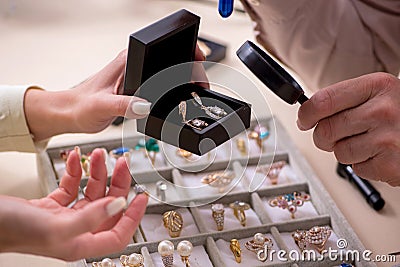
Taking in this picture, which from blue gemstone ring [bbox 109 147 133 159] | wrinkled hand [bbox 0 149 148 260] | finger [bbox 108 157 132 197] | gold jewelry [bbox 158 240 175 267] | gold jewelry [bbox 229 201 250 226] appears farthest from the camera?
blue gemstone ring [bbox 109 147 133 159]

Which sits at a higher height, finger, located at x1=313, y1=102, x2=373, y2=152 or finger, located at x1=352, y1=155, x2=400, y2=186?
finger, located at x1=313, y1=102, x2=373, y2=152

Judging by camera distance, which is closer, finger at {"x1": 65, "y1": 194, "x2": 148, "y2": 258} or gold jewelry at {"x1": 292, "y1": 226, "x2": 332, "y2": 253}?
finger at {"x1": 65, "y1": 194, "x2": 148, "y2": 258}

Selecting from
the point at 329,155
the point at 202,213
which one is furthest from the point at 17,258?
the point at 329,155

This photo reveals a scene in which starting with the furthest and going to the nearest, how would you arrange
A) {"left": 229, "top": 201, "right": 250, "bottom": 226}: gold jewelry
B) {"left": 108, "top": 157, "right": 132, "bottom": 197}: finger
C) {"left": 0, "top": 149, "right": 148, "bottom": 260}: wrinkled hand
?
1. {"left": 229, "top": 201, "right": 250, "bottom": 226}: gold jewelry
2. {"left": 108, "top": 157, "right": 132, "bottom": 197}: finger
3. {"left": 0, "top": 149, "right": 148, "bottom": 260}: wrinkled hand

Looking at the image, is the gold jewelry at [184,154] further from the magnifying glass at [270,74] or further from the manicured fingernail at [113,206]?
the manicured fingernail at [113,206]

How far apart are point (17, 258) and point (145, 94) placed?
0.94 feet

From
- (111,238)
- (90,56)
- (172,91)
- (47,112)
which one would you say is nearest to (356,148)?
(172,91)

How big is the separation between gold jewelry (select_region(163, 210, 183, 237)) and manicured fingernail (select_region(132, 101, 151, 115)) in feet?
0.61

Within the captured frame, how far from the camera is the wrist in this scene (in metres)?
1.06

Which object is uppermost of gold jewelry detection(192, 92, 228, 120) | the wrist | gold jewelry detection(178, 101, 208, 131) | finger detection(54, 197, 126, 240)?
finger detection(54, 197, 126, 240)

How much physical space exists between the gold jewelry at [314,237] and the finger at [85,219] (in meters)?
0.36

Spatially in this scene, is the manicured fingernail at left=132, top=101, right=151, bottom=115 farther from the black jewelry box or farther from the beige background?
the beige background

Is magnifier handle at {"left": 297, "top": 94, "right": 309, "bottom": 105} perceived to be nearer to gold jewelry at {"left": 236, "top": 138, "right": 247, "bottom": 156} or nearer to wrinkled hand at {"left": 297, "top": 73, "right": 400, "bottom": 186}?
wrinkled hand at {"left": 297, "top": 73, "right": 400, "bottom": 186}

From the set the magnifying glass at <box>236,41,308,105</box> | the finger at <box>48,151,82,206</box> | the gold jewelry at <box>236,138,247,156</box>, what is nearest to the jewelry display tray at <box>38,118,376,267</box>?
the gold jewelry at <box>236,138,247,156</box>
